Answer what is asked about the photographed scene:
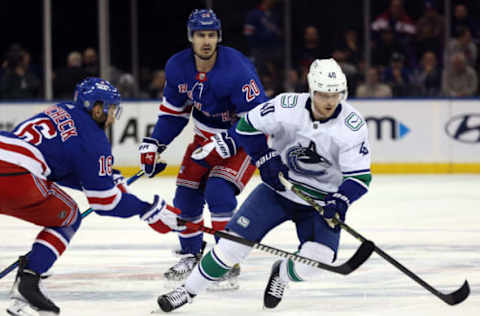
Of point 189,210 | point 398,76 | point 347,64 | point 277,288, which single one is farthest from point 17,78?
point 277,288

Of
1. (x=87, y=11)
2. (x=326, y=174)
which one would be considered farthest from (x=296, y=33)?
(x=326, y=174)

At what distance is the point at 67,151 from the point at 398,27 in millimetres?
7125

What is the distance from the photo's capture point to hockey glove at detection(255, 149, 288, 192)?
13.6ft

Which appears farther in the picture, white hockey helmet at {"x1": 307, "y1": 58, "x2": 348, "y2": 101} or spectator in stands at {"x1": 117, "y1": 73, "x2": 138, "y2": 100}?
spectator in stands at {"x1": 117, "y1": 73, "x2": 138, "y2": 100}

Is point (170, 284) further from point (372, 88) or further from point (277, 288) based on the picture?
point (372, 88)

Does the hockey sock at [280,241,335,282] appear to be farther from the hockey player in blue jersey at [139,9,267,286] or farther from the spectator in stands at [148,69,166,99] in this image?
the spectator in stands at [148,69,166,99]

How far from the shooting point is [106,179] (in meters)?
3.96

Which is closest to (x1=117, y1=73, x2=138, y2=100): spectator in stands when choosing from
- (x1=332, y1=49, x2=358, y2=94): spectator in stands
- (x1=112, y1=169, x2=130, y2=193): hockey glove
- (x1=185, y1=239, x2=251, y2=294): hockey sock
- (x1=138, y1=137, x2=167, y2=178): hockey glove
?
(x1=332, y1=49, x2=358, y2=94): spectator in stands

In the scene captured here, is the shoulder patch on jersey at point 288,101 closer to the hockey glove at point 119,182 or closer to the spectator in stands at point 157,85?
the hockey glove at point 119,182

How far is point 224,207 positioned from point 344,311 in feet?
3.11

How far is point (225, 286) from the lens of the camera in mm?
4797

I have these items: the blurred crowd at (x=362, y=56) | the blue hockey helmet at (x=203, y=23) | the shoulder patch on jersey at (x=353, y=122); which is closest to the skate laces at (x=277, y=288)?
the shoulder patch on jersey at (x=353, y=122)

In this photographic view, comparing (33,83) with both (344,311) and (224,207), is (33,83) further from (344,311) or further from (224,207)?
(344,311)

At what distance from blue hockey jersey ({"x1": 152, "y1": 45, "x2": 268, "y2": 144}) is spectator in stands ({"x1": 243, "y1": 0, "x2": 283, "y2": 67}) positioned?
527 centimetres
